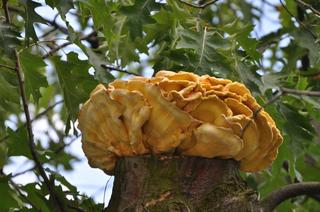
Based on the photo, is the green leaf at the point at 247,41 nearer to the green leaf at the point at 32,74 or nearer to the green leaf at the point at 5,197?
the green leaf at the point at 32,74

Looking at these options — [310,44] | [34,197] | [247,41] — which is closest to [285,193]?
[247,41]

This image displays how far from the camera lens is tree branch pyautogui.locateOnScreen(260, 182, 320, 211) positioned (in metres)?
2.52

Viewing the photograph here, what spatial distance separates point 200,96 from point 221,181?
270mm

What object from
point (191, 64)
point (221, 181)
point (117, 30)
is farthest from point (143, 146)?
point (117, 30)

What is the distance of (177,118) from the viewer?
8.06 ft

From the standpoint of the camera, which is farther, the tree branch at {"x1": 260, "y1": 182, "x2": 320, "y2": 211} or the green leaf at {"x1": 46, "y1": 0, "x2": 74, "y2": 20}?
the green leaf at {"x1": 46, "y1": 0, "x2": 74, "y2": 20}

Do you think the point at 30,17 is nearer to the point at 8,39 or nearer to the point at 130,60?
the point at 8,39

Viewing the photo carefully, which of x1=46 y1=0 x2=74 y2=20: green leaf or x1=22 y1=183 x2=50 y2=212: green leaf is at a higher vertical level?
x1=46 y1=0 x2=74 y2=20: green leaf

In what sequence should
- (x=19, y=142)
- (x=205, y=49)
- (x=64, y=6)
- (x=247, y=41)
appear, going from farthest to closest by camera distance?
1. (x=19, y=142)
2. (x=247, y=41)
3. (x=205, y=49)
4. (x=64, y=6)

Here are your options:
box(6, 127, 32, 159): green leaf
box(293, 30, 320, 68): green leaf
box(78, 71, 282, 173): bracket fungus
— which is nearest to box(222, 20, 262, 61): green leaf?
box(293, 30, 320, 68): green leaf

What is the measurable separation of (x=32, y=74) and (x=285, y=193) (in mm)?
1534

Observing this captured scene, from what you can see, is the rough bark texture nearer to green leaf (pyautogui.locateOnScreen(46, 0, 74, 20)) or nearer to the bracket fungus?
the bracket fungus

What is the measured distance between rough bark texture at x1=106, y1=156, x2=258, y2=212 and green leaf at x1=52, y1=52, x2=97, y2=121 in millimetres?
976

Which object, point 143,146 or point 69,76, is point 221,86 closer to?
point 143,146
